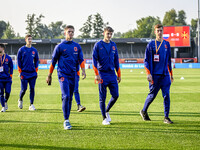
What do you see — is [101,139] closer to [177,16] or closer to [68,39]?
[68,39]

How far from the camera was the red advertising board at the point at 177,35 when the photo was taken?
180 feet

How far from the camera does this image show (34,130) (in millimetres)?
6266

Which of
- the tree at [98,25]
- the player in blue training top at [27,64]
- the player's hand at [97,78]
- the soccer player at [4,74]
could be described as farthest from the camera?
the tree at [98,25]

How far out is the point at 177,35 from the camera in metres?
55.2

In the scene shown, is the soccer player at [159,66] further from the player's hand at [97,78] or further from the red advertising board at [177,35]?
the red advertising board at [177,35]

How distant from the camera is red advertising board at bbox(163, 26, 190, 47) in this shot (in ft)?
180

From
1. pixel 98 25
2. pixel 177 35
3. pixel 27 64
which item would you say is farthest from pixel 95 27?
pixel 27 64

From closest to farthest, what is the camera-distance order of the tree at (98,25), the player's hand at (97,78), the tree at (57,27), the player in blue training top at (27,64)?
the player's hand at (97,78) < the player in blue training top at (27,64) < the tree at (98,25) < the tree at (57,27)

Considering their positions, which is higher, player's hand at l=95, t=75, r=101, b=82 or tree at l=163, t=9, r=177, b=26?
tree at l=163, t=9, r=177, b=26

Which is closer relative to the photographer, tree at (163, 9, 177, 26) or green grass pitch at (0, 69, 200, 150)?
green grass pitch at (0, 69, 200, 150)

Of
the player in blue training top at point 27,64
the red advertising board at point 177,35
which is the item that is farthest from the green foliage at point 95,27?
the player in blue training top at point 27,64

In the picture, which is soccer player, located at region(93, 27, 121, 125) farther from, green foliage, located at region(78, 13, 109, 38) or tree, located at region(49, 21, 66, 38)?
tree, located at region(49, 21, 66, 38)

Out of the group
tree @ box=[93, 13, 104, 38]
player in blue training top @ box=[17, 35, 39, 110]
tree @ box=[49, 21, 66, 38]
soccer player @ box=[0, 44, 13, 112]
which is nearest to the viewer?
soccer player @ box=[0, 44, 13, 112]

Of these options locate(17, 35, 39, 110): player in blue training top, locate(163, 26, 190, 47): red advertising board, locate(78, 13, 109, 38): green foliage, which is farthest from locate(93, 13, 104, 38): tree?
locate(17, 35, 39, 110): player in blue training top
